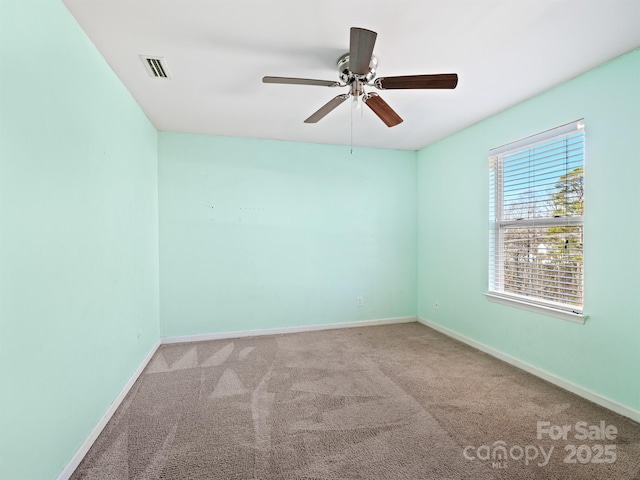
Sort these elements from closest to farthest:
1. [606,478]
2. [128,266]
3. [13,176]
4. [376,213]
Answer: [13,176] < [606,478] < [128,266] < [376,213]

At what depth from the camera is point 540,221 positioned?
8.46 feet

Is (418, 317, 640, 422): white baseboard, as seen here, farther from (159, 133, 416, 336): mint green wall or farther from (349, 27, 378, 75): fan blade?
(349, 27, 378, 75): fan blade

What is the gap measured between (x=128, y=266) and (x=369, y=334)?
276 centimetres

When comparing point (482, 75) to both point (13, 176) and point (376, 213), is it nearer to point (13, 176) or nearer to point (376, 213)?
point (376, 213)

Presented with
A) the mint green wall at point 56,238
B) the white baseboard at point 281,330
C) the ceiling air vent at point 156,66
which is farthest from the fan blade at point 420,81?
the white baseboard at point 281,330

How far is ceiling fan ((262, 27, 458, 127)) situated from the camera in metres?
1.46

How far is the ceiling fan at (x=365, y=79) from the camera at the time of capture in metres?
1.46

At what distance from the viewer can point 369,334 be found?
3693 millimetres

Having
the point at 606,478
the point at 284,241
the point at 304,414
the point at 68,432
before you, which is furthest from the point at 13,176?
the point at 606,478

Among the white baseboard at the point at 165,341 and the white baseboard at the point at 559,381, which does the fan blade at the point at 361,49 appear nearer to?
the white baseboard at the point at 165,341

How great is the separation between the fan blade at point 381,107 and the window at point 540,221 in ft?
4.54

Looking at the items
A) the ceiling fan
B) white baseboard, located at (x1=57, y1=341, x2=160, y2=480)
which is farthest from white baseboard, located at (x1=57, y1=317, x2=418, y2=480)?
the ceiling fan

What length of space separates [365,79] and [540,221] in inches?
79.1

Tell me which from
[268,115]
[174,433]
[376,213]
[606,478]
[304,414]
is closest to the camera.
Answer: [606,478]
